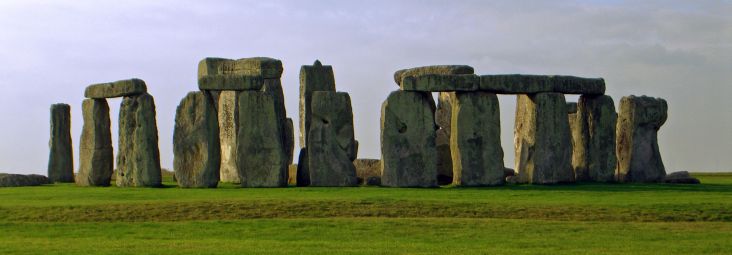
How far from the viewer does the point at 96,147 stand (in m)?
38.2

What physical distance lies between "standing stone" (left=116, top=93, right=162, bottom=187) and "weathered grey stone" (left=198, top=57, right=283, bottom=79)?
4.25 m

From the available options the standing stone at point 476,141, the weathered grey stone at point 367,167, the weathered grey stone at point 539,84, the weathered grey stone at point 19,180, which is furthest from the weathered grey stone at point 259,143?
the weathered grey stone at point 19,180

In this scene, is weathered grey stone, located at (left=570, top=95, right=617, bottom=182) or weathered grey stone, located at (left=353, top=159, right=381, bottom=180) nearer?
weathered grey stone, located at (left=353, top=159, right=381, bottom=180)

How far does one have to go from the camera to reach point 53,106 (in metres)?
42.5

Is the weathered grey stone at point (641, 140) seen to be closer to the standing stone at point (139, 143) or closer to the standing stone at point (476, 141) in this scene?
the standing stone at point (476, 141)

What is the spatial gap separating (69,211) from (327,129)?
869 cm

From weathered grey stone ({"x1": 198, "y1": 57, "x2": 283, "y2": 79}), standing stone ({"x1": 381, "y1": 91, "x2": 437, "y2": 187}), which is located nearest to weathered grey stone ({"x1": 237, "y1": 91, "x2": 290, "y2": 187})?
standing stone ({"x1": 381, "y1": 91, "x2": 437, "y2": 187})

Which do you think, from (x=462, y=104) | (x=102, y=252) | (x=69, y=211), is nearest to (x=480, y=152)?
(x=462, y=104)

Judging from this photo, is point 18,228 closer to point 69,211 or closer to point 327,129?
point 69,211

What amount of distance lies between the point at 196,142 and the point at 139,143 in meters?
1.58

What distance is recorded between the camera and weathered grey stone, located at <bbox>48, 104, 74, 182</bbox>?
41.8 metres

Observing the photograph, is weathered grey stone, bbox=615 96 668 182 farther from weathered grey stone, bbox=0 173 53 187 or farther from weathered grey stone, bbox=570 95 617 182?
weathered grey stone, bbox=0 173 53 187

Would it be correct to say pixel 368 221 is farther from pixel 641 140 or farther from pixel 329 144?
pixel 641 140

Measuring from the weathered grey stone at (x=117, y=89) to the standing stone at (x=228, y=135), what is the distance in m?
4.45
